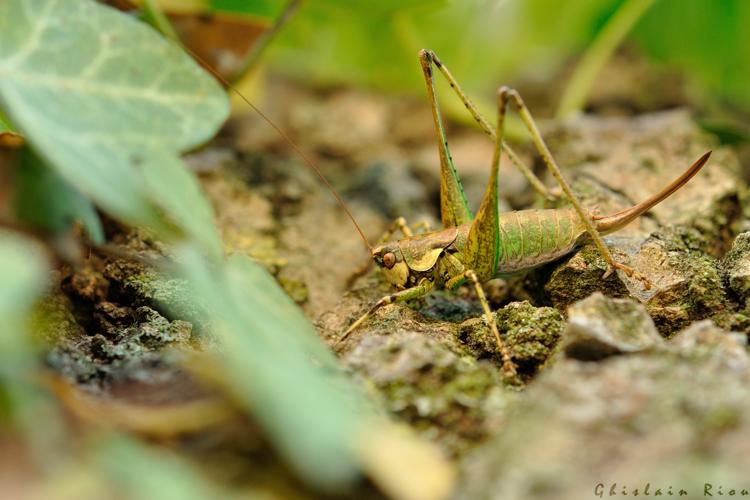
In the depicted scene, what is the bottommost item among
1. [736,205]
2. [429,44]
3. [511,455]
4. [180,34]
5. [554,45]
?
[511,455]

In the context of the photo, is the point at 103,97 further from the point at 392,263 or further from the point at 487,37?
the point at 487,37

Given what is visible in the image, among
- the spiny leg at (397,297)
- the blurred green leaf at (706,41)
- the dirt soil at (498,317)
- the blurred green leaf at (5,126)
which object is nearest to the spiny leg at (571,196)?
the dirt soil at (498,317)

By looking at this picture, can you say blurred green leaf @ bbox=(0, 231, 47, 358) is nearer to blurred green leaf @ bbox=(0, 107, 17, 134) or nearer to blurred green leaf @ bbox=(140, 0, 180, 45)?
blurred green leaf @ bbox=(0, 107, 17, 134)

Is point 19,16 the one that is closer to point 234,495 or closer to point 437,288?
point 234,495

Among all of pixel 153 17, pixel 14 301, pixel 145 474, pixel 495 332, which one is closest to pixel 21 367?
pixel 14 301

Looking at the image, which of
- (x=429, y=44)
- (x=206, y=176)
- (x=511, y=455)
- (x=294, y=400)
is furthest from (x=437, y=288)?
(x=429, y=44)
